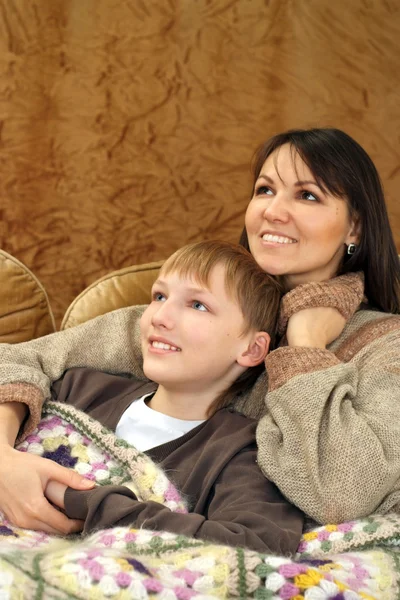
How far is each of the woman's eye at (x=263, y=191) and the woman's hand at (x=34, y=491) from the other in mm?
755

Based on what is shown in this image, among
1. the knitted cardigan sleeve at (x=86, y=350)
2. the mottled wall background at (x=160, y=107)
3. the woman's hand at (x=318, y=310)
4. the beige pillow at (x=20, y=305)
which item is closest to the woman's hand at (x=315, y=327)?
the woman's hand at (x=318, y=310)

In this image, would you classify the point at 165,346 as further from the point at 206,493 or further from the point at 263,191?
the point at 263,191

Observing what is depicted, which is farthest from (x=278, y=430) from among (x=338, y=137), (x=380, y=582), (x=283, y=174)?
(x=338, y=137)

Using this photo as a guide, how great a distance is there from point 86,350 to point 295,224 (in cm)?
50

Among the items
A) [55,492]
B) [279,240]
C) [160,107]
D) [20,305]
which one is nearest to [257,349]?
[279,240]

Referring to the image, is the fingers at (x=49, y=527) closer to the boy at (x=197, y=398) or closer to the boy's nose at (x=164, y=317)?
the boy at (x=197, y=398)

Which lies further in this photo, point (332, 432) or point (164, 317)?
point (164, 317)

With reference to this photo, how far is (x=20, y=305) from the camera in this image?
1963mm

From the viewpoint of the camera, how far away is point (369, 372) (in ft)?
4.76

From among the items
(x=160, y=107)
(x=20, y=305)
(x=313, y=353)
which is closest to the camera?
(x=313, y=353)

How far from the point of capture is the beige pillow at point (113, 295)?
2.00 m

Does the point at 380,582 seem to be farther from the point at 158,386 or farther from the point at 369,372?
the point at 158,386

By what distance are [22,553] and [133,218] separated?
155 cm

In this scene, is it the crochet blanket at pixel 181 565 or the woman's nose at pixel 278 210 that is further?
the woman's nose at pixel 278 210
